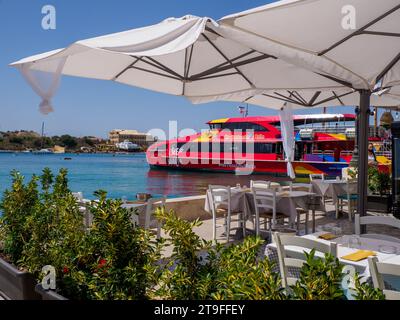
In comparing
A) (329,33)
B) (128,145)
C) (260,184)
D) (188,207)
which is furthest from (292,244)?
(128,145)

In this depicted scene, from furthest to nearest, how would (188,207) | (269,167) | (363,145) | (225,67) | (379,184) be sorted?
(269,167)
(379,184)
(188,207)
(225,67)
(363,145)

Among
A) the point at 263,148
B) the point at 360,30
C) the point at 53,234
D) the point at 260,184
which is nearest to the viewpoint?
the point at 53,234

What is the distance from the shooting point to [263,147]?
30.8m

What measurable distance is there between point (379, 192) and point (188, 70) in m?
4.74

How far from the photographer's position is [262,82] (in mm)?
5023

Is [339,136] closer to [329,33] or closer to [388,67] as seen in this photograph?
[388,67]

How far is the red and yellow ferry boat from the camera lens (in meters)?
27.1

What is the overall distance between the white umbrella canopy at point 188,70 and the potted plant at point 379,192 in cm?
341

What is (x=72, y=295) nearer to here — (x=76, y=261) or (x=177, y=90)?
(x=76, y=261)

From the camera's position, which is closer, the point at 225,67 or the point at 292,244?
the point at 292,244

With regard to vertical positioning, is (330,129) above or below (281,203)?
above

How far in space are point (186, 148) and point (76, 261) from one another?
3349 cm

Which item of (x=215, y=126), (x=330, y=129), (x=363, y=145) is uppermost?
(x=215, y=126)
